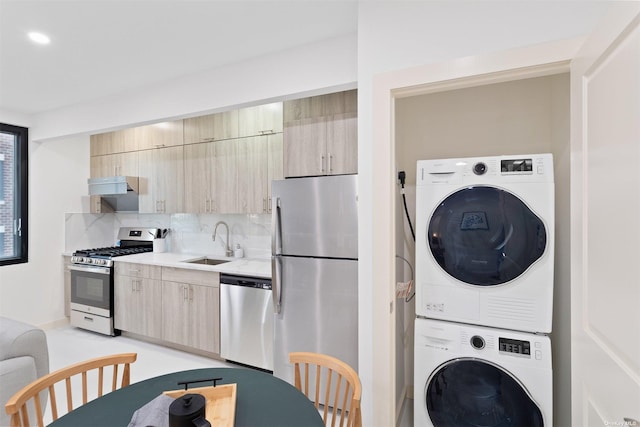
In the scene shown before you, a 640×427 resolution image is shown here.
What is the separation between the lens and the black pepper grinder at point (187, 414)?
89cm

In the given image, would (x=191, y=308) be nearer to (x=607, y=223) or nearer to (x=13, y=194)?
(x=13, y=194)

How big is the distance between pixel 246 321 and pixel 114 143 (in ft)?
9.93

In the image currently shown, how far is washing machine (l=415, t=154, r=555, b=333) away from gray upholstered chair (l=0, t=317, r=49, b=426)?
2.26 metres

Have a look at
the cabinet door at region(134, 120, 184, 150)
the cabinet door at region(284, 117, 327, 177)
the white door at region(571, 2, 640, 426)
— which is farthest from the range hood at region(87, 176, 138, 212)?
the white door at region(571, 2, 640, 426)

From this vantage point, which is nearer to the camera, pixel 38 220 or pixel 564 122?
pixel 564 122

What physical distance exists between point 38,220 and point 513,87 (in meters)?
5.14

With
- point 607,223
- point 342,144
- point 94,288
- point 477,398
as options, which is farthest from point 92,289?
point 607,223

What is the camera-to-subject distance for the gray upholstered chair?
1.71 meters

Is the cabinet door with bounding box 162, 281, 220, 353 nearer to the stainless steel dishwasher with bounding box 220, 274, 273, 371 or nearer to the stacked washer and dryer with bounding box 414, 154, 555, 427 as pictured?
the stainless steel dishwasher with bounding box 220, 274, 273, 371

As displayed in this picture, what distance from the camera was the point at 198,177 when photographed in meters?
3.51

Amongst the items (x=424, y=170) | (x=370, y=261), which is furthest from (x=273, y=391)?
(x=424, y=170)

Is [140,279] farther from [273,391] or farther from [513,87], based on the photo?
[513,87]

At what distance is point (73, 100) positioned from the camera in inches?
131

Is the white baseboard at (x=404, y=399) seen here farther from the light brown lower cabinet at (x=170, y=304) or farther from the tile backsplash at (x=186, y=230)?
the tile backsplash at (x=186, y=230)
